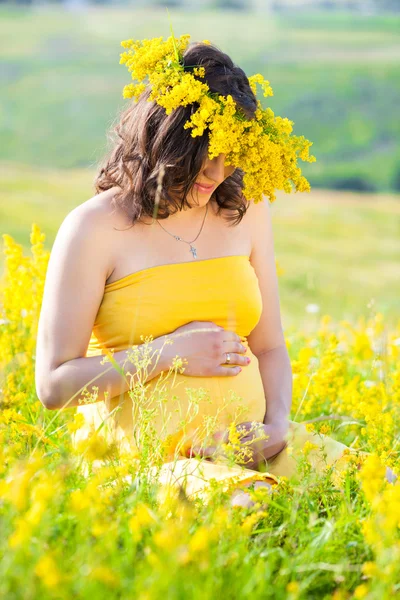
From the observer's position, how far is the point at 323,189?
20.5m

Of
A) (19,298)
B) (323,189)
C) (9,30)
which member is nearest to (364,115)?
(323,189)

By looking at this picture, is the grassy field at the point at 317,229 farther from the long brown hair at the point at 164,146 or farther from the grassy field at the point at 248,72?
the long brown hair at the point at 164,146

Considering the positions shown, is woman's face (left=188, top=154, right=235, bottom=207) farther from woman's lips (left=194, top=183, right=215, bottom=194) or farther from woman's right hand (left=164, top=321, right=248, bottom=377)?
woman's right hand (left=164, top=321, right=248, bottom=377)

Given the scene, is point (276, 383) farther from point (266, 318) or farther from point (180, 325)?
point (180, 325)

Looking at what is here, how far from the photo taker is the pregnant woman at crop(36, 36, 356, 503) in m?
2.55

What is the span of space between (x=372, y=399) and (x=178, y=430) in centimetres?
111

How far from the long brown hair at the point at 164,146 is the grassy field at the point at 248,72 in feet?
52.2

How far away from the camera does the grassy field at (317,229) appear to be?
11.8m

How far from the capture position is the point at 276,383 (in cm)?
300

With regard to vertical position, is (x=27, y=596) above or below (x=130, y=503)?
above

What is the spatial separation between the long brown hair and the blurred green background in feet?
A: 21.2

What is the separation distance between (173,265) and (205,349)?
33 cm

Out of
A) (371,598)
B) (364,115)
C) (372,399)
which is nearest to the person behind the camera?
(371,598)

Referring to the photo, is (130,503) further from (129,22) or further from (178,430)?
(129,22)
